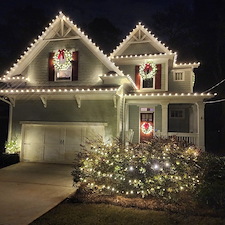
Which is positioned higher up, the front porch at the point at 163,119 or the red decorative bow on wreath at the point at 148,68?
the red decorative bow on wreath at the point at 148,68

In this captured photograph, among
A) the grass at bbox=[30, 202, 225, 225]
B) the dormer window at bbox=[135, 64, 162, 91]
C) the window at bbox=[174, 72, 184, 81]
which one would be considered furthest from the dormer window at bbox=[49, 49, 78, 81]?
the grass at bbox=[30, 202, 225, 225]

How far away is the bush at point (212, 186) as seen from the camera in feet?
18.0

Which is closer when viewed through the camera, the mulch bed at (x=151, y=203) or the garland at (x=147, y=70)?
the mulch bed at (x=151, y=203)

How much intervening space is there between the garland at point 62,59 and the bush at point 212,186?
804 centimetres

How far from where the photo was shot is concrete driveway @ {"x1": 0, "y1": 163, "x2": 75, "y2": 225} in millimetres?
5023

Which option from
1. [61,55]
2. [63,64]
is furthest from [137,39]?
[63,64]

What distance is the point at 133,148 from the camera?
6840mm

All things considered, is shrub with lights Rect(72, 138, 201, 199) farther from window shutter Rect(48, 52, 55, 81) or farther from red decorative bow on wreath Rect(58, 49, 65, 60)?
red decorative bow on wreath Rect(58, 49, 65, 60)

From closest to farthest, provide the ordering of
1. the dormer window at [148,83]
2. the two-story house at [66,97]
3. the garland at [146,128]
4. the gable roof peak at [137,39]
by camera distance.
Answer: the two-story house at [66,97], the garland at [146,128], the gable roof peak at [137,39], the dormer window at [148,83]

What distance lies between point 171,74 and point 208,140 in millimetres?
9943

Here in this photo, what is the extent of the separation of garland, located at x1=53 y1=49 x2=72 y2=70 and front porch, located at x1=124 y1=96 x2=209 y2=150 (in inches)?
152

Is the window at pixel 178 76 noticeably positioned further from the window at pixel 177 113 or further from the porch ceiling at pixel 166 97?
the porch ceiling at pixel 166 97

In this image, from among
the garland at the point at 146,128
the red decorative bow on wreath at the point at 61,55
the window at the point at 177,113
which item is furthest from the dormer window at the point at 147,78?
the red decorative bow on wreath at the point at 61,55

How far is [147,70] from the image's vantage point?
44.2 ft
